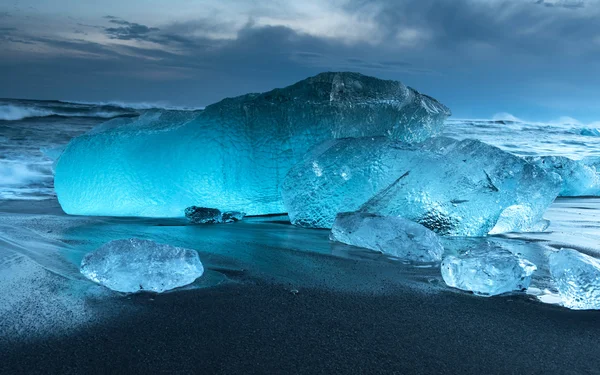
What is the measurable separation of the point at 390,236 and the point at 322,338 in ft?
4.22

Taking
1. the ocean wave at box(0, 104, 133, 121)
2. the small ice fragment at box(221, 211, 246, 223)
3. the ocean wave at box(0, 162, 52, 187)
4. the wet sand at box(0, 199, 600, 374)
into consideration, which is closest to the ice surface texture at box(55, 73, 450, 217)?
the small ice fragment at box(221, 211, 246, 223)

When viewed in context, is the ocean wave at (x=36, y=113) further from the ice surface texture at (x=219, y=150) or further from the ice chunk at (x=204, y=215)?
the ice chunk at (x=204, y=215)

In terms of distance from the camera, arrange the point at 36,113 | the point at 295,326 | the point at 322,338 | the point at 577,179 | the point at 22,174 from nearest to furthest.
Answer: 1. the point at 322,338
2. the point at 295,326
3. the point at 577,179
4. the point at 22,174
5. the point at 36,113

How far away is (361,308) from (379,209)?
1684mm

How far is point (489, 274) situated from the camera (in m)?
2.21

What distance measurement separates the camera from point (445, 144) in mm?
3775

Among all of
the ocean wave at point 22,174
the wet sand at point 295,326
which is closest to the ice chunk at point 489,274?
the wet sand at point 295,326

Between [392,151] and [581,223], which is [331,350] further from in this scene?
[581,223]

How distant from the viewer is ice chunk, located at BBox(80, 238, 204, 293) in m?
2.10

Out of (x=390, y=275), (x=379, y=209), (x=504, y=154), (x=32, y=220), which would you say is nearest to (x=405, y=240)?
(x=390, y=275)

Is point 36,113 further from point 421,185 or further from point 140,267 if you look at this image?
point 140,267

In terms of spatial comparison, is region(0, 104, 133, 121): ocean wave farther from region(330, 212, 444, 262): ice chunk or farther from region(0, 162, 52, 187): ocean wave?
region(330, 212, 444, 262): ice chunk

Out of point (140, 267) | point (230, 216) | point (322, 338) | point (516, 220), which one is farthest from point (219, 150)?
point (322, 338)

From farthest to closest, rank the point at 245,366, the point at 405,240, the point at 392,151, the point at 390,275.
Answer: the point at 392,151 < the point at 405,240 < the point at 390,275 < the point at 245,366
